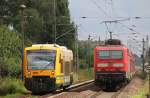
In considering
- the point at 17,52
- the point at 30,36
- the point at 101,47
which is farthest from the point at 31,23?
the point at 101,47

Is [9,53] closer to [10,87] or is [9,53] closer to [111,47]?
[10,87]

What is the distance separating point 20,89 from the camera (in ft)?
128

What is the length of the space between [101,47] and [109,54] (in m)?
0.83

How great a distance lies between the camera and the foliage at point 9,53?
48344mm

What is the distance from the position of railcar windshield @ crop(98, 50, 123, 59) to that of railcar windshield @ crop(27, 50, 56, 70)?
5.20 meters

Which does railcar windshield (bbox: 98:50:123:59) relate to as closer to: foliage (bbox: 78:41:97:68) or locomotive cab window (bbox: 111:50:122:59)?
locomotive cab window (bbox: 111:50:122:59)

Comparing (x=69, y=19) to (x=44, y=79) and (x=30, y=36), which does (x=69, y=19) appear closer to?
(x=30, y=36)

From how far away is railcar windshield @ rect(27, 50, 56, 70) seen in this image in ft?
116

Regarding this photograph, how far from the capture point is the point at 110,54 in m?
39.9

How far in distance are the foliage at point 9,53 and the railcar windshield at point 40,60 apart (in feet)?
40.8

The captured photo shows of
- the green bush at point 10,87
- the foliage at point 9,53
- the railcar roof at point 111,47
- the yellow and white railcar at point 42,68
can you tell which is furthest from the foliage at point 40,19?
the yellow and white railcar at point 42,68

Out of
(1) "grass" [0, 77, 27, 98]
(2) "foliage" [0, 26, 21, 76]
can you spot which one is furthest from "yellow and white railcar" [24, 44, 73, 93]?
(2) "foliage" [0, 26, 21, 76]

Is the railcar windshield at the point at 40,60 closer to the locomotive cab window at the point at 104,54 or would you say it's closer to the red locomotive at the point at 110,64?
the red locomotive at the point at 110,64

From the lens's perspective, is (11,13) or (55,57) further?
(11,13)
